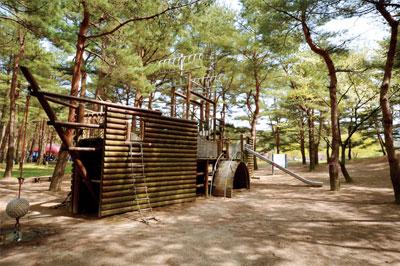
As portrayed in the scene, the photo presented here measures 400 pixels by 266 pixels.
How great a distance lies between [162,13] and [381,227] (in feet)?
29.8

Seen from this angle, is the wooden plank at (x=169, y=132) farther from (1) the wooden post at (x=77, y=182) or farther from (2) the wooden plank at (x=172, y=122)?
(1) the wooden post at (x=77, y=182)

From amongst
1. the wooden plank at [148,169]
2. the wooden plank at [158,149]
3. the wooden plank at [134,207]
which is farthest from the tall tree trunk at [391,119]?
the wooden plank at [134,207]

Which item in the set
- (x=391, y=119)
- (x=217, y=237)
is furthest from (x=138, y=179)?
(x=391, y=119)

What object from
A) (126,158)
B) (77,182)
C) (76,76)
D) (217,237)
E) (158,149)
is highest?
(76,76)

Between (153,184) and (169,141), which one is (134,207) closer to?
(153,184)

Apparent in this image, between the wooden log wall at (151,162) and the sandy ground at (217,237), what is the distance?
1.56ft

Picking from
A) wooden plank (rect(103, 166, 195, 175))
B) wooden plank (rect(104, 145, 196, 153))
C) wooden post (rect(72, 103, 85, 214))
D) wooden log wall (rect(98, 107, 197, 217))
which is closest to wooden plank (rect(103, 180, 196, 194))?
wooden log wall (rect(98, 107, 197, 217))

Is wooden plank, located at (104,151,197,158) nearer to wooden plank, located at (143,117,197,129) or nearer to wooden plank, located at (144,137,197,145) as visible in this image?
wooden plank, located at (144,137,197,145)

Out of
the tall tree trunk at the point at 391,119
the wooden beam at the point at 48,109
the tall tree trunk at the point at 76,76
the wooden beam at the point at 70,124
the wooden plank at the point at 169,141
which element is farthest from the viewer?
the tall tree trunk at the point at 76,76

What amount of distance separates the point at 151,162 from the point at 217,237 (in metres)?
3.31

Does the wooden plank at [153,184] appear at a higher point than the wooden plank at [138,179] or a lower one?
lower

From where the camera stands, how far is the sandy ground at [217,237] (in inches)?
136

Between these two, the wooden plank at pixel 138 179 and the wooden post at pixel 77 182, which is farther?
the wooden post at pixel 77 182

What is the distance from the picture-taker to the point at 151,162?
22.8 ft
